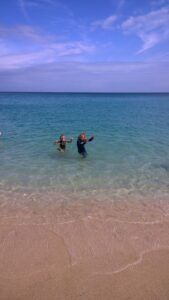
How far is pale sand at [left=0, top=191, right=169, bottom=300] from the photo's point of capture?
4148 mm

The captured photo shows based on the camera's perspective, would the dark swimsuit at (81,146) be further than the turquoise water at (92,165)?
Yes

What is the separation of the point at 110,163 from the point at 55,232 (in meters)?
6.11

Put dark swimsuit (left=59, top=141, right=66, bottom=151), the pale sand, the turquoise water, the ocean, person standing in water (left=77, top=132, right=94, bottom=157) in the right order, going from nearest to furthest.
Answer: the pale sand
the ocean
the turquoise water
person standing in water (left=77, top=132, right=94, bottom=157)
dark swimsuit (left=59, top=141, right=66, bottom=151)

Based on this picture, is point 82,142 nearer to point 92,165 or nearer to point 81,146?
point 81,146

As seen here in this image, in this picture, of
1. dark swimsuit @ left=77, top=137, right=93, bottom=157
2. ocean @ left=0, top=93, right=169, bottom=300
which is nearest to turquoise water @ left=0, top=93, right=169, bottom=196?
ocean @ left=0, top=93, right=169, bottom=300

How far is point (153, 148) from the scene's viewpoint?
14.2 m

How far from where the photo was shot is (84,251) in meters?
5.09

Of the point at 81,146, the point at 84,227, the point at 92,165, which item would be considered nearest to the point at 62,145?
the point at 81,146

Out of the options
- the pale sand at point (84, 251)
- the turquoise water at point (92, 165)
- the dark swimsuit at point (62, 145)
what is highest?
the dark swimsuit at point (62, 145)

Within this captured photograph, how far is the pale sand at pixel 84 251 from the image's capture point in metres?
4.15

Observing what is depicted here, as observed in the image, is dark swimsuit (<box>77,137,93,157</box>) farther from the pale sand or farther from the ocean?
the pale sand

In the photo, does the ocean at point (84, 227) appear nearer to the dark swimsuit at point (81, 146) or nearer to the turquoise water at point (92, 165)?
the turquoise water at point (92, 165)

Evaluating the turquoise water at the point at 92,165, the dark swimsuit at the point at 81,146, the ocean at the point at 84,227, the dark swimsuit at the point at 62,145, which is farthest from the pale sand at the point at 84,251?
the dark swimsuit at the point at 62,145

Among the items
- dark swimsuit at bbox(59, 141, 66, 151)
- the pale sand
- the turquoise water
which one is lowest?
the turquoise water
